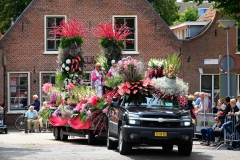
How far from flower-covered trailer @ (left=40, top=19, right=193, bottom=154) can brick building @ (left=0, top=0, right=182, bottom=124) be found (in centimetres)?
1345

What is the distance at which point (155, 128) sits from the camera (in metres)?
17.6

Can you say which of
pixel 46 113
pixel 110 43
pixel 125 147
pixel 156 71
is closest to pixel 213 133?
pixel 156 71

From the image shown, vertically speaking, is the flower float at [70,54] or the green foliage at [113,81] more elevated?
the flower float at [70,54]

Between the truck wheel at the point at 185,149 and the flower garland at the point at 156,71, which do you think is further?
the flower garland at the point at 156,71

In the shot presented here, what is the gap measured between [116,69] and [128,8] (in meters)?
20.2

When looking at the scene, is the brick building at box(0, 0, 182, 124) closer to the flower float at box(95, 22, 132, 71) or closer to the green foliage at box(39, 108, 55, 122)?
the green foliage at box(39, 108, 55, 122)

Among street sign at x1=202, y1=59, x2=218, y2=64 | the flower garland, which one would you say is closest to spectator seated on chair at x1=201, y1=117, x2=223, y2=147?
the flower garland

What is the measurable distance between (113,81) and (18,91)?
2007 cm

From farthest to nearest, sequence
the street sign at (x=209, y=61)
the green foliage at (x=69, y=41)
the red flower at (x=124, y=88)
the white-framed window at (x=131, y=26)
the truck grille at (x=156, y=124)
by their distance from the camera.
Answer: the street sign at (x=209, y=61), the white-framed window at (x=131, y=26), the green foliage at (x=69, y=41), the red flower at (x=124, y=88), the truck grille at (x=156, y=124)

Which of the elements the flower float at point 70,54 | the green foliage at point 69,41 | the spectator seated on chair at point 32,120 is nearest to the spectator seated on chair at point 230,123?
the flower float at point 70,54

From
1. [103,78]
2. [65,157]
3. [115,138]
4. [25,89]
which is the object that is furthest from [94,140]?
[25,89]

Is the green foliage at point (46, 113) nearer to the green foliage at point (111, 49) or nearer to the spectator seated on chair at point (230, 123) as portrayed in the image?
the green foliage at point (111, 49)

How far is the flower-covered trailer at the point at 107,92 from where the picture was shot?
19.0 metres

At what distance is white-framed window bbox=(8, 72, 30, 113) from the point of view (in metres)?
39.4
